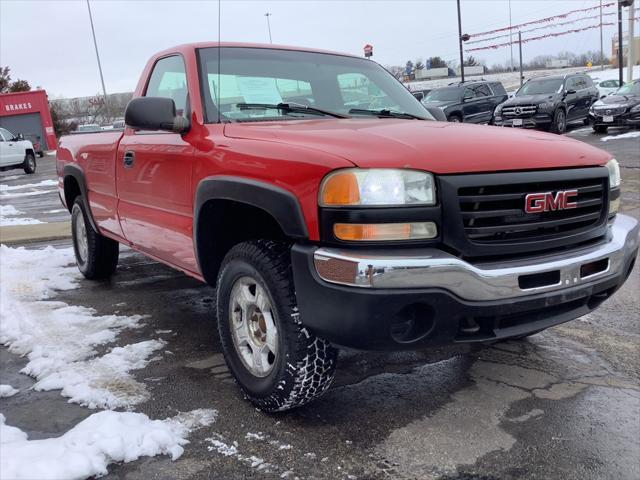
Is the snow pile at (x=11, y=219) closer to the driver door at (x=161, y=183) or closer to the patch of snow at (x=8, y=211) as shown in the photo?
the patch of snow at (x=8, y=211)

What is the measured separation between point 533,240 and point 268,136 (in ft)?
4.24

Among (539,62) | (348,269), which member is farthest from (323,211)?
(539,62)

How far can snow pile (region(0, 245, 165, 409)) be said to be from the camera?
125 inches

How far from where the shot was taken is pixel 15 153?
21109 millimetres

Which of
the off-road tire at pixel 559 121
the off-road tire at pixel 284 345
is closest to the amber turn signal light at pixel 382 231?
the off-road tire at pixel 284 345

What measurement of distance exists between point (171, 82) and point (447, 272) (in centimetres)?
247

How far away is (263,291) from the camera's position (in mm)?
2744

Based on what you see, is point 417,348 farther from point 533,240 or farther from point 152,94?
point 152,94

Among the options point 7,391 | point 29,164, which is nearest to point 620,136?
point 7,391

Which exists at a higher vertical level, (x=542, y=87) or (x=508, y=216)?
(x=542, y=87)

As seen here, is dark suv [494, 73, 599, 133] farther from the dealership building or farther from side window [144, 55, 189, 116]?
the dealership building

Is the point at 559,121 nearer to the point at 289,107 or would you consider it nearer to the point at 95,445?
the point at 289,107

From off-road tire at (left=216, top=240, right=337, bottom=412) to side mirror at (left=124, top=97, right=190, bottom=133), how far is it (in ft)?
2.94

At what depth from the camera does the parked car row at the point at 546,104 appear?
17.2 meters
